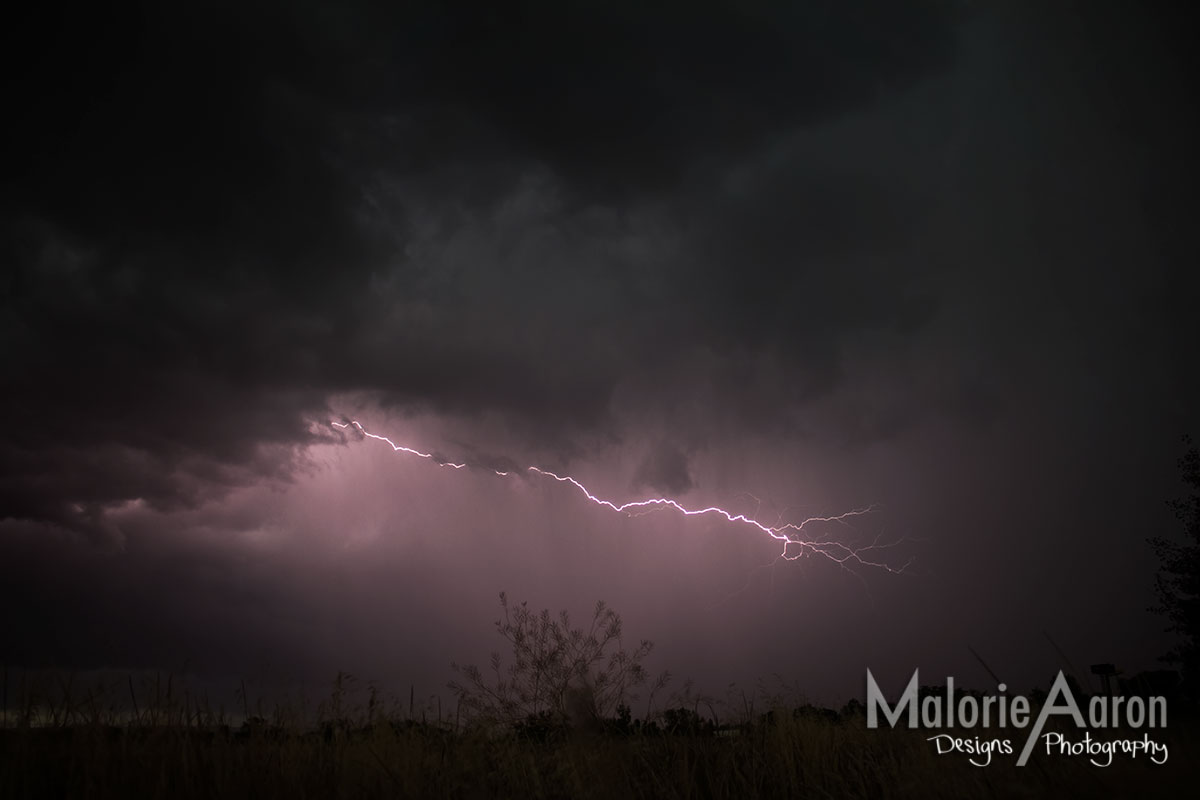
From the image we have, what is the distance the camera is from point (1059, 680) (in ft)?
28.3

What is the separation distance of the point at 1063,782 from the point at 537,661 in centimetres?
1344

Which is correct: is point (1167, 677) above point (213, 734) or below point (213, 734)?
below

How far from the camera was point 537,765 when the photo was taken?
290 inches

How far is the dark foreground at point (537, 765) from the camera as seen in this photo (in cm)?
486

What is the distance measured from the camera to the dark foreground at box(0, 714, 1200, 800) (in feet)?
15.9

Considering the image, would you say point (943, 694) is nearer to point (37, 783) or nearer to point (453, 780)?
point (453, 780)

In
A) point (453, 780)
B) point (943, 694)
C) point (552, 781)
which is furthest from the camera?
point (943, 694)

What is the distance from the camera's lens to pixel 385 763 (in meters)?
5.80

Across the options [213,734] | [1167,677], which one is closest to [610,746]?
[213,734]

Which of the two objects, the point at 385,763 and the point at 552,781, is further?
the point at 552,781

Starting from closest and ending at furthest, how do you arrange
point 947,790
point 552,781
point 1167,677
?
point 947,790 → point 552,781 → point 1167,677

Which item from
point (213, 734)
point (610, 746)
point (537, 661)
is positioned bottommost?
point (537, 661)

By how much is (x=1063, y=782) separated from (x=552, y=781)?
4.62m

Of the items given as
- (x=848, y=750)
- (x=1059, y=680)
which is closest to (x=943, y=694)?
(x=1059, y=680)
